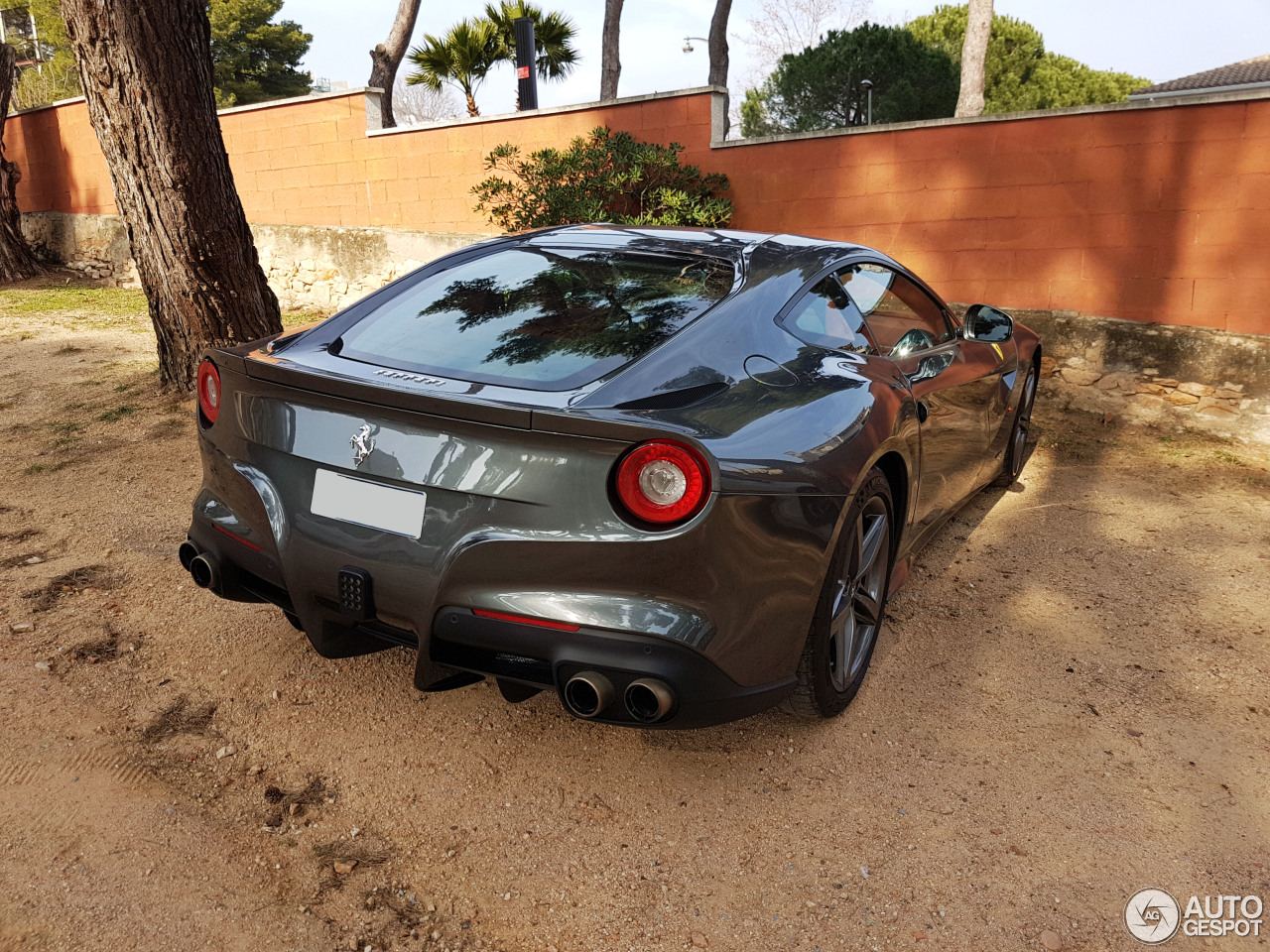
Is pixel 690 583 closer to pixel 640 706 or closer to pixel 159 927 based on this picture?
pixel 640 706

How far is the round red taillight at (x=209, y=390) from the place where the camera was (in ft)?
8.80

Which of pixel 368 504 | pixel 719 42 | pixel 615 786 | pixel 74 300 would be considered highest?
pixel 719 42

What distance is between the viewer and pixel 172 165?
18.9 feet

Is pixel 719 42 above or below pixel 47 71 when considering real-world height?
below

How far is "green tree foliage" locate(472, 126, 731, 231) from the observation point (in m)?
8.21

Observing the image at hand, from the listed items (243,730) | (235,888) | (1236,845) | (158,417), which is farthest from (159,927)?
(158,417)

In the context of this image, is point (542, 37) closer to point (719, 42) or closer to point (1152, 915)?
point (719, 42)

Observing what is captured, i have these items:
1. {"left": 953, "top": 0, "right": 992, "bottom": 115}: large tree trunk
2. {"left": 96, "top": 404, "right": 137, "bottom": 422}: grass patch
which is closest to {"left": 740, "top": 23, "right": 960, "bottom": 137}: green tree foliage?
{"left": 953, "top": 0, "right": 992, "bottom": 115}: large tree trunk

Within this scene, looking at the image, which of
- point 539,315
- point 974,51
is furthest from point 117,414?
point 974,51

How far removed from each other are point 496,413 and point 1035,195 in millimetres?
5950

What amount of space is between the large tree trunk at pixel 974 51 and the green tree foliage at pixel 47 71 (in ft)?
84.6

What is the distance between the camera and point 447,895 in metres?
2.20

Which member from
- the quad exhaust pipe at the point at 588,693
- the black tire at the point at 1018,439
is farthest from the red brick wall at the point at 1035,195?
the quad exhaust pipe at the point at 588,693

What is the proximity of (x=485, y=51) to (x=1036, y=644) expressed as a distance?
16569 mm
